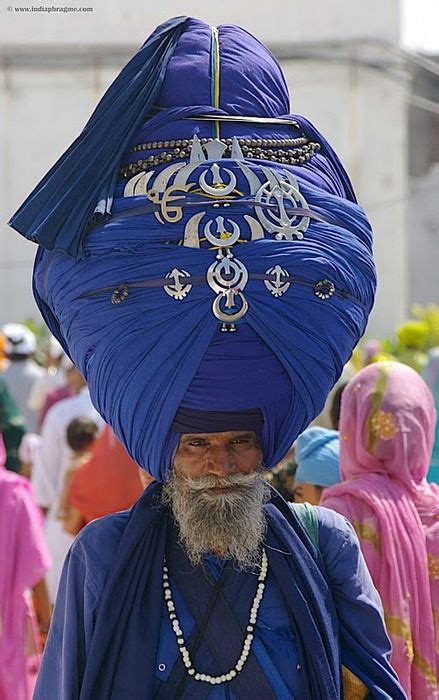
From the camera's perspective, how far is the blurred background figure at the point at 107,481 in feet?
22.4

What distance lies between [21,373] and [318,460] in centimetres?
671

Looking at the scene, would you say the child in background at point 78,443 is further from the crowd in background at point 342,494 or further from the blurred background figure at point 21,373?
the blurred background figure at point 21,373

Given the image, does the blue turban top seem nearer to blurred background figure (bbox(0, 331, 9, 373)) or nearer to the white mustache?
the white mustache

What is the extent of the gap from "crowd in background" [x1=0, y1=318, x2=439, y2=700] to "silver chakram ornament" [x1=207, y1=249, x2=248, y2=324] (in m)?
1.55

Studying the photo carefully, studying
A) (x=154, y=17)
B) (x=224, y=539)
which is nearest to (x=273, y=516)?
(x=224, y=539)

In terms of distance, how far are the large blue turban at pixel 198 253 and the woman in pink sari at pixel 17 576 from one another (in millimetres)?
2441

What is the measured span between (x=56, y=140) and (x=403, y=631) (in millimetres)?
5731

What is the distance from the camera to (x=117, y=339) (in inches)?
123

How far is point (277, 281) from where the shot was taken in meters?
3.10

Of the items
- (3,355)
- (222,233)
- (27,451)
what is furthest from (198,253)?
(3,355)

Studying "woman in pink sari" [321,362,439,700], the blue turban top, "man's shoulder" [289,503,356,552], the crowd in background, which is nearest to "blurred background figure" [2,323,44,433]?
the crowd in background

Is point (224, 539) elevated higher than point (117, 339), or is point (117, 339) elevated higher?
point (117, 339)

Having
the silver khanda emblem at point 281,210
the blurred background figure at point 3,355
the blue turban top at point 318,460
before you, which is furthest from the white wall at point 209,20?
the blurred background figure at point 3,355

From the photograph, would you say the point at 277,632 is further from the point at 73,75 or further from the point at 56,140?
the point at 73,75
